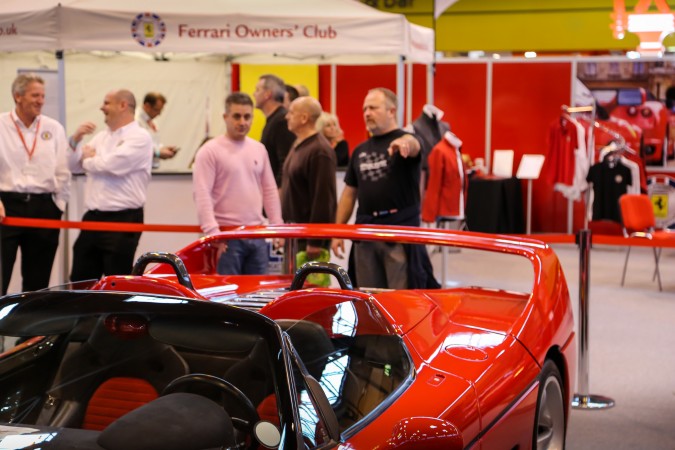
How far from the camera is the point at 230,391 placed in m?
2.21

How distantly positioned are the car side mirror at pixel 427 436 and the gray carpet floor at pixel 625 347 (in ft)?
7.55

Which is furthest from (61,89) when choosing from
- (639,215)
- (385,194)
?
(639,215)

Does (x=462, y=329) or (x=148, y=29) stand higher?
(x=148, y=29)

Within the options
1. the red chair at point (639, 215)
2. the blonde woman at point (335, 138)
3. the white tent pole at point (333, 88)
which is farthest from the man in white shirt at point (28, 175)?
the white tent pole at point (333, 88)

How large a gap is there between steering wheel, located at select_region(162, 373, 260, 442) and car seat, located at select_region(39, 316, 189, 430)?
0.63 ft

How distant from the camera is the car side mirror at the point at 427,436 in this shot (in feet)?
7.27

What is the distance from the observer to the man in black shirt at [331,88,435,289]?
604 cm

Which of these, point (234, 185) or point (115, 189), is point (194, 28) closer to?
point (115, 189)

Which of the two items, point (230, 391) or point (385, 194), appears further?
point (385, 194)

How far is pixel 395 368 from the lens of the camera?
8.86ft

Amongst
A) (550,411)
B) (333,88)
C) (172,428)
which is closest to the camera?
(172,428)

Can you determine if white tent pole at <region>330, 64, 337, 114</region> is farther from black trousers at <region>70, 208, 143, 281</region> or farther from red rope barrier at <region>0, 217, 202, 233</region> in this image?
red rope barrier at <region>0, 217, 202, 233</region>

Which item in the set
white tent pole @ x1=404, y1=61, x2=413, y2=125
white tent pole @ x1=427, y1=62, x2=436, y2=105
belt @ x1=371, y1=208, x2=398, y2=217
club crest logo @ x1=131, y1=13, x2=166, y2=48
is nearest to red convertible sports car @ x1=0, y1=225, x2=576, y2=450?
belt @ x1=371, y1=208, x2=398, y2=217

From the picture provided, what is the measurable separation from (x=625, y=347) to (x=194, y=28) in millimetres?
3862
